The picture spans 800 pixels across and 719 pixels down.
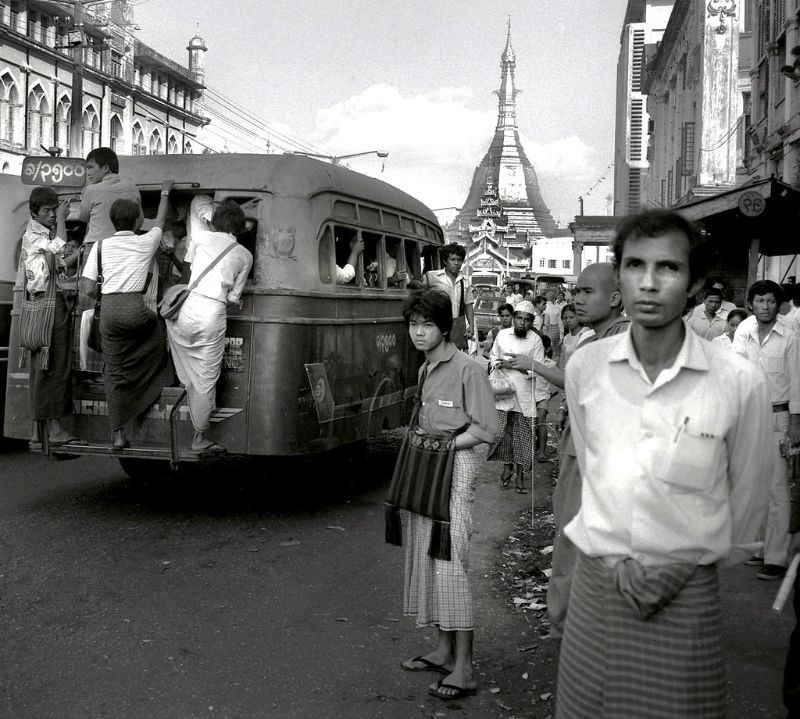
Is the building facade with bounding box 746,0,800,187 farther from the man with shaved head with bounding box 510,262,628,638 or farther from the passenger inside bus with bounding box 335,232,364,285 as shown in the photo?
the man with shaved head with bounding box 510,262,628,638

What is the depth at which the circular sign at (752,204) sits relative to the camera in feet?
37.2

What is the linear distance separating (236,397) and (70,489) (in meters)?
2.27

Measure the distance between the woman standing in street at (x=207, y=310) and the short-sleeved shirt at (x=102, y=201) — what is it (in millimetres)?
804

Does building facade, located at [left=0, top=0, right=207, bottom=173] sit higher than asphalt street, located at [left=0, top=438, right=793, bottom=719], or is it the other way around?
building facade, located at [left=0, top=0, right=207, bottom=173]

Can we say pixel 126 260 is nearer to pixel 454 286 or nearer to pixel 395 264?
pixel 395 264

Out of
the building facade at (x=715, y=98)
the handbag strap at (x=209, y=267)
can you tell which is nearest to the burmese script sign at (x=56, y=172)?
the handbag strap at (x=209, y=267)

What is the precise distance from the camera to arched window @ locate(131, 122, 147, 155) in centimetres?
4878

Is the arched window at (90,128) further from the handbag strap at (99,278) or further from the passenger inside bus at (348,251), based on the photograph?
the handbag strap at (99,278)

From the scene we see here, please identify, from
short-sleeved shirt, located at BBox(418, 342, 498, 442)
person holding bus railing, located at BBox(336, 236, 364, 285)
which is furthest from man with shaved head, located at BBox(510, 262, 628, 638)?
person holding bus railing, located at BBox(336, 236, 364, 285)

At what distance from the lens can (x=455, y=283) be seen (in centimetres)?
1021

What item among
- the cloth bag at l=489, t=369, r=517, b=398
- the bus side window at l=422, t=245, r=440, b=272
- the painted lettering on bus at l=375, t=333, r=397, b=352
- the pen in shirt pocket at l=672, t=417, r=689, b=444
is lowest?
the cloth bag at l=489, t=369, r=517, b=398

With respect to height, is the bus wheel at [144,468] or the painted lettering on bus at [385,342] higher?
the painted lettering on bus at [385,342]

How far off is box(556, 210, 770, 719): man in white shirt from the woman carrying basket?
1.84m

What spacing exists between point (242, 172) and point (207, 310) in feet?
3.89
